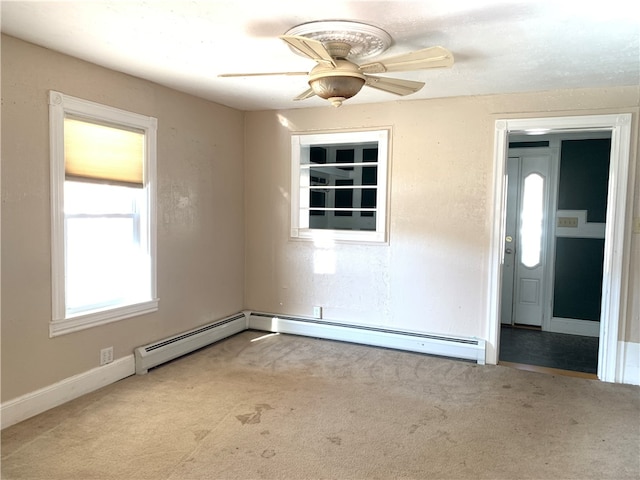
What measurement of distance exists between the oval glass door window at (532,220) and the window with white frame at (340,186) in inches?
84.4

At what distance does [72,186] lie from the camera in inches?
123

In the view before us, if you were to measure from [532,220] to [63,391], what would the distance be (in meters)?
5.11

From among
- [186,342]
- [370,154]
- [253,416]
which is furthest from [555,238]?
[186,342]

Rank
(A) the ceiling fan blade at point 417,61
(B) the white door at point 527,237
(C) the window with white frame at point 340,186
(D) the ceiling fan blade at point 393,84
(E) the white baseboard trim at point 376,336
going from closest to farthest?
(A) the ceiling fan blade at point 417,61
(D) the ceiling fan blade at point 393,84
(E) the white baseboard trim at point 376,336
(C) the window with white frame at point 340,186
(B) the white door at point 527,237

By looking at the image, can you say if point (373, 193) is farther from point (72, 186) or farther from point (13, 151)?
point (13, 151)

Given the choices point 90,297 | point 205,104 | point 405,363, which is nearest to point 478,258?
point 405,363

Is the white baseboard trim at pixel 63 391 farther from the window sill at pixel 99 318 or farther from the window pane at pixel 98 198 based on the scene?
the window pane at pixel 98 198

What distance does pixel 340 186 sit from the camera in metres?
4.55

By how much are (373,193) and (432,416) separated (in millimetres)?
2243

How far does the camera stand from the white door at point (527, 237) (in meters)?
5.32

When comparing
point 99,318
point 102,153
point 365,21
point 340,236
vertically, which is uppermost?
point 365,21

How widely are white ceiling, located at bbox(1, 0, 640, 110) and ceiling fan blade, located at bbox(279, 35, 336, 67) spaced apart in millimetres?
232

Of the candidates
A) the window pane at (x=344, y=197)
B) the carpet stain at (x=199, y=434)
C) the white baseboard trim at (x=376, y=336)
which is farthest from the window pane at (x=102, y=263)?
the window pane at (x=344, y=197)

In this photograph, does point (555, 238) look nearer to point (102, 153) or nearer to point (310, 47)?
point (310, 47)
